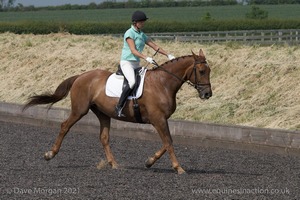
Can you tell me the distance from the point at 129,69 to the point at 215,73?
28.8 feet

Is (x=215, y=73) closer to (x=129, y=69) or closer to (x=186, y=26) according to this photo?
(x=129, y=69)

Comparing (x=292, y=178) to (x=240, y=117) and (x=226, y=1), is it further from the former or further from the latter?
(x=226, y=1)

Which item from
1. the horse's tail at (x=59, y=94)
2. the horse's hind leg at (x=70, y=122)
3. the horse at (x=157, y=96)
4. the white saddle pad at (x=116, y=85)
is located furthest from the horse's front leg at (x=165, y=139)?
the horse's tail at (x=59, y=94)

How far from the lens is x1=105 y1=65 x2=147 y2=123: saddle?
13.9 metres

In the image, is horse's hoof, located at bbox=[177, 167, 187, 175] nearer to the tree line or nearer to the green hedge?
the green hedge

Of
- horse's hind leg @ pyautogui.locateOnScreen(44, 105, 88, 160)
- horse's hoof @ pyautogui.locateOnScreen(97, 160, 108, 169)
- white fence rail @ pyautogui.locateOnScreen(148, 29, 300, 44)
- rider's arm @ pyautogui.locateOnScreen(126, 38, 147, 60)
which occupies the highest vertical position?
rider's arm @ pyautogui.locateOnScreen(126, 38, 147, 60)

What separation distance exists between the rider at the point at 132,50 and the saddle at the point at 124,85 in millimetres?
88

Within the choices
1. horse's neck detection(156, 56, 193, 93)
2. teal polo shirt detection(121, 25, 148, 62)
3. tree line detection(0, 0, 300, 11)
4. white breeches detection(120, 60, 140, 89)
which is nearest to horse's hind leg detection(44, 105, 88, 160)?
white breeches detection(120, 60, 140, 89)

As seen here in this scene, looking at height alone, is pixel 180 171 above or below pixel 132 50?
below

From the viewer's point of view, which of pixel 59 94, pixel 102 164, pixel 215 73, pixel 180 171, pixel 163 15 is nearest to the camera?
pixel 180 171

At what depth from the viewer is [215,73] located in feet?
74.2

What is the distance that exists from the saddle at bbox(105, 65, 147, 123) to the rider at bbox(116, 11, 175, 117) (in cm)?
9

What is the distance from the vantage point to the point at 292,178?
12.8 m

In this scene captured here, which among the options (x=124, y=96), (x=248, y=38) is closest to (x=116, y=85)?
(x=124, y=96)
